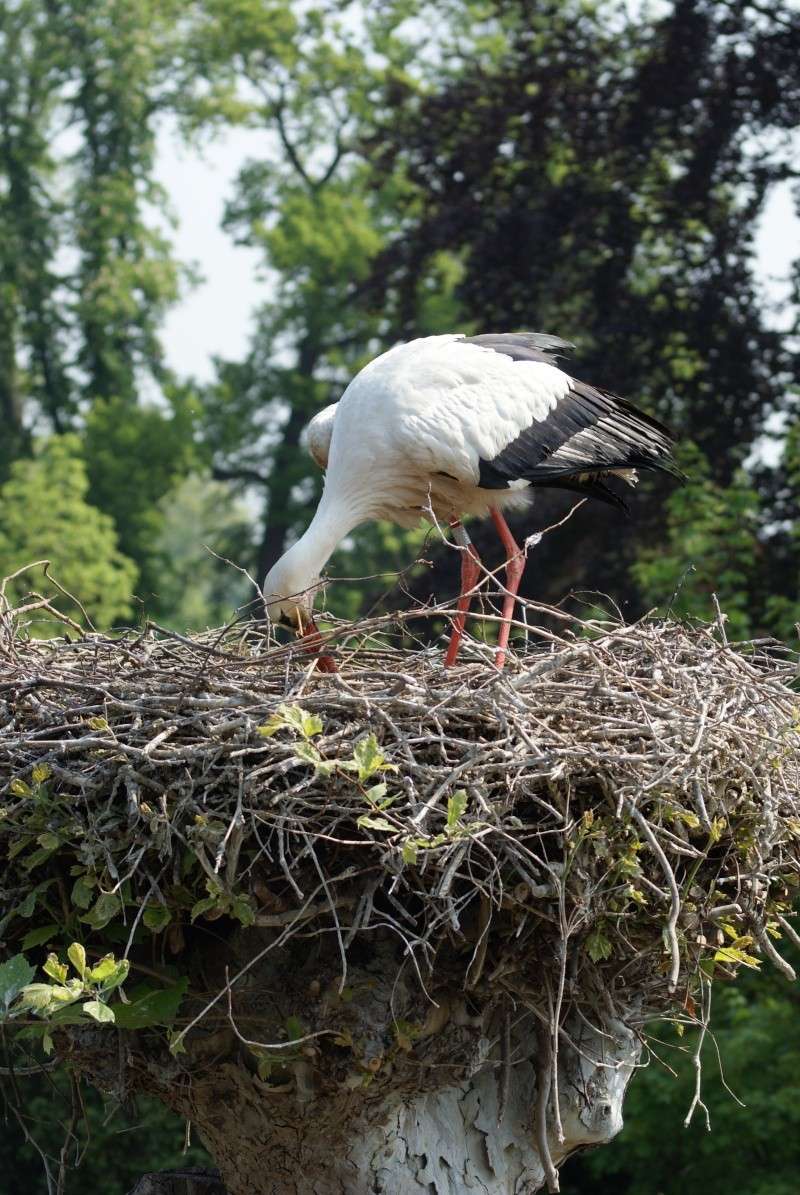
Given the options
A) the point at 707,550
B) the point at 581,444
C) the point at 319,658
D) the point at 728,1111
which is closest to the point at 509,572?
the point at 581,444

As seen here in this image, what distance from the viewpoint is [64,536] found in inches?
682

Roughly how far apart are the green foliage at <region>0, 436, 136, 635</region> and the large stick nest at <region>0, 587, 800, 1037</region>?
1265cm

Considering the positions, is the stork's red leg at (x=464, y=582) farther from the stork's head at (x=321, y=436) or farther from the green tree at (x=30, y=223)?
the green tree at (x=30, y=223)

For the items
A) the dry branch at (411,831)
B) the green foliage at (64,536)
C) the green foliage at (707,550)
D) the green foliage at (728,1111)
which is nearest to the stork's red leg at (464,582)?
the dry branch at (411,831)

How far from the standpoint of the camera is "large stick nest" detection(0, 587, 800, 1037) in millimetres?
3701

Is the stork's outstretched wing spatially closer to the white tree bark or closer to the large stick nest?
the large stick nest

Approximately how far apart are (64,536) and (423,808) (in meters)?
14.2

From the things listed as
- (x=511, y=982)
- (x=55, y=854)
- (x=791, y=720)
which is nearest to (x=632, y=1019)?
(x=511, y=982)

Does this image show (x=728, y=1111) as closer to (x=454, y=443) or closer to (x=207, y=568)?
(x=454, y=443)

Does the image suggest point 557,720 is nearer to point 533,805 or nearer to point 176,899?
point 533,805

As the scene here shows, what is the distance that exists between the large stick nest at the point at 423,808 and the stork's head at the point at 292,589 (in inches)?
22.0

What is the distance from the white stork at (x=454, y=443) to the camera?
5352 mm

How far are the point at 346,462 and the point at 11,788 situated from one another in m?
1.93

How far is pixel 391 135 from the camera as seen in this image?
1438cm
